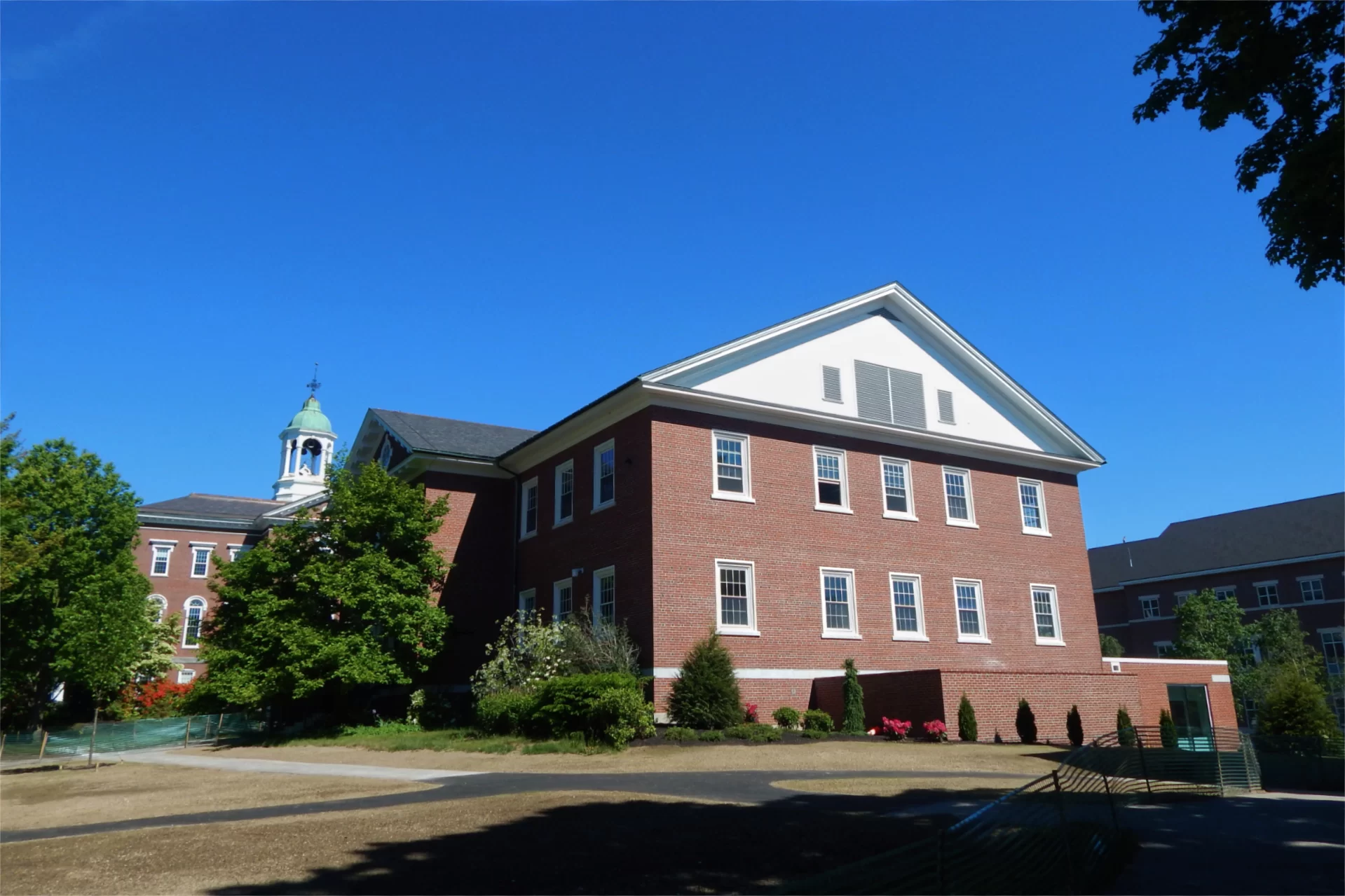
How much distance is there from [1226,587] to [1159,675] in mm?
36401

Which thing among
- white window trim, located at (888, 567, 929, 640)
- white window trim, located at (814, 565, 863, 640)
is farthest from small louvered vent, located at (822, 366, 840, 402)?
white window trim, located at (888, 567, 929, 640)

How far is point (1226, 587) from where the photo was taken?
198ft

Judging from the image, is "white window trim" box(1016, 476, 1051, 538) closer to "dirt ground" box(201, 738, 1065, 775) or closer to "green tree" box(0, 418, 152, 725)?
"dirt ground" box(201, 738, 1065, 775)

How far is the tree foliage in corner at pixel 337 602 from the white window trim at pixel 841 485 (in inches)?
441

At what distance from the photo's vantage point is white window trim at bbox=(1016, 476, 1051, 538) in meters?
31.3

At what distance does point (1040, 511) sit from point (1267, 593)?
36.3m

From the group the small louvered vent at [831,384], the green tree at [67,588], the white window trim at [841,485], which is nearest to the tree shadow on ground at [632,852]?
the white window trim at [841,485]

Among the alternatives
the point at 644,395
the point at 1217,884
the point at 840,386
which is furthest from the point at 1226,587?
the point at 1217,884

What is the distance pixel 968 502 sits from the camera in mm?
30203

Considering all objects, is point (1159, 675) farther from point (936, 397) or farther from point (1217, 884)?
point (1217, 884)

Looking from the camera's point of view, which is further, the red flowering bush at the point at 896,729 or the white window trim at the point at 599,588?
the white window trim at the point at 599,588

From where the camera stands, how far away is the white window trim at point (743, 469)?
2566cm

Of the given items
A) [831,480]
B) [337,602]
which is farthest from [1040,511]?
[337,602]

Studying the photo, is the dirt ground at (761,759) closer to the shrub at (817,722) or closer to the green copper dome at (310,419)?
the shrub at (817,722)
